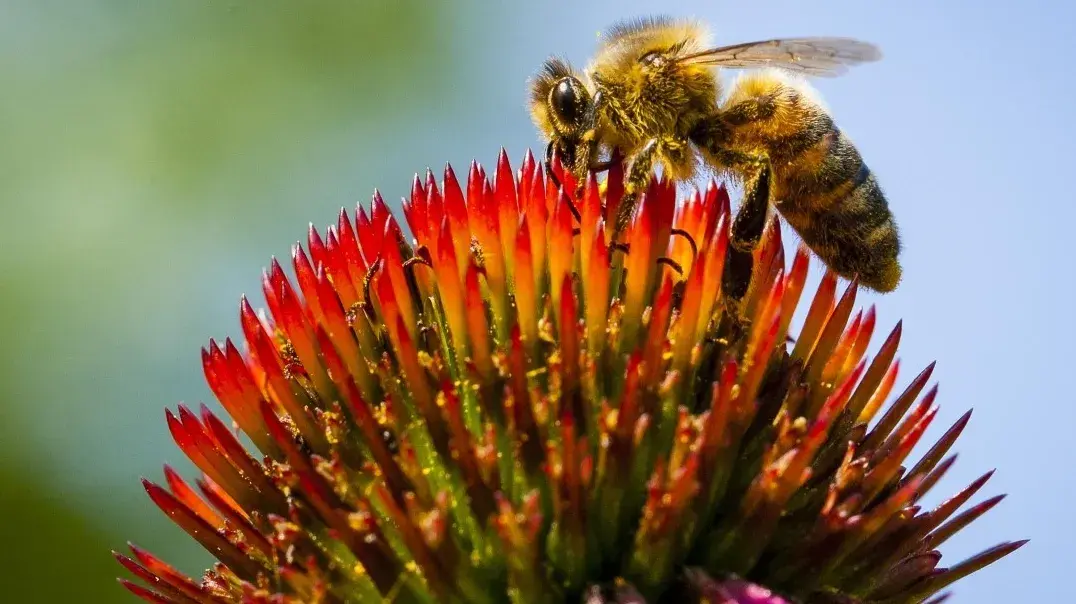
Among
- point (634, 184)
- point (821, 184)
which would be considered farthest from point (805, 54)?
point (634, 184)

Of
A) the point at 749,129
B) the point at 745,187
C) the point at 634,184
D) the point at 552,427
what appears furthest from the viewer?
the point at 749,129

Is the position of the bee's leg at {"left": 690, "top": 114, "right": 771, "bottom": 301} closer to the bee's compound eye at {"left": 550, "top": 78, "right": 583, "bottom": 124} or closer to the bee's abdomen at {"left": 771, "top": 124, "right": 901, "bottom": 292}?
the bee's abdomen at {"left": 771, "top": 124, "right": 901, "bottom": 292}

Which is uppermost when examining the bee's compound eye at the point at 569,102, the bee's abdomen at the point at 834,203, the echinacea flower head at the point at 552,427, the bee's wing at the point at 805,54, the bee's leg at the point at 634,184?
the bee's wing at the point at 805,54

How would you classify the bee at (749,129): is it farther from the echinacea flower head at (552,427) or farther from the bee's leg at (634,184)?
the echinacea flower head at (552,427)

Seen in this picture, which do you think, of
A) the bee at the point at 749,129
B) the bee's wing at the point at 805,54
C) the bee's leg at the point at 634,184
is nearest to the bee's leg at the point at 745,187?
the bee at the point at 749,129

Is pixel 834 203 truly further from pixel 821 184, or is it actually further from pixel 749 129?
pixel 749 129
